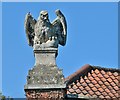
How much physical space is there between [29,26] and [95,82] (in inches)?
142

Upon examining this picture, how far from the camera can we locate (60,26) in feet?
55.9

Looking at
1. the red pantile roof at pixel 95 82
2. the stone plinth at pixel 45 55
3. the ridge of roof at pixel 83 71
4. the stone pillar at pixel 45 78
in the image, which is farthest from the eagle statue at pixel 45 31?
the ridge of roof at pixel 83 71

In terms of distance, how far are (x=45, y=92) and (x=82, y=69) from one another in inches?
190

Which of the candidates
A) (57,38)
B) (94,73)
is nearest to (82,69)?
(94,73)

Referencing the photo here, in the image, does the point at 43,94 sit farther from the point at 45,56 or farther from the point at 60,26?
the point at 60,26

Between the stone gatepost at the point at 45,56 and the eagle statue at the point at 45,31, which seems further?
the eagle statue at the point at 45,31

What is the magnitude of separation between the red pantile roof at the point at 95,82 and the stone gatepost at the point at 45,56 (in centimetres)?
182

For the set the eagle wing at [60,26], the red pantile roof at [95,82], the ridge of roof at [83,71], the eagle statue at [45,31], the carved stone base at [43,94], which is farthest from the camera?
the ridge of roof at [83,71]

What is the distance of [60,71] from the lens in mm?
16344

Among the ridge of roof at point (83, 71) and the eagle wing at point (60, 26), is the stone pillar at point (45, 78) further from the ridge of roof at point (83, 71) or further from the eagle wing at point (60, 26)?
the ridge of roof at point (83, 71)

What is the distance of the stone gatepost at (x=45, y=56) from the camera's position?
1603cm

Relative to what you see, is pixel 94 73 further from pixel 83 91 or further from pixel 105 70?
pixel 83 91

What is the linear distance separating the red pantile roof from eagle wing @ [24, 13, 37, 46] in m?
1.92

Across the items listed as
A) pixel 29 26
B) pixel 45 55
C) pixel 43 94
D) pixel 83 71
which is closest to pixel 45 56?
pixel 45 55
